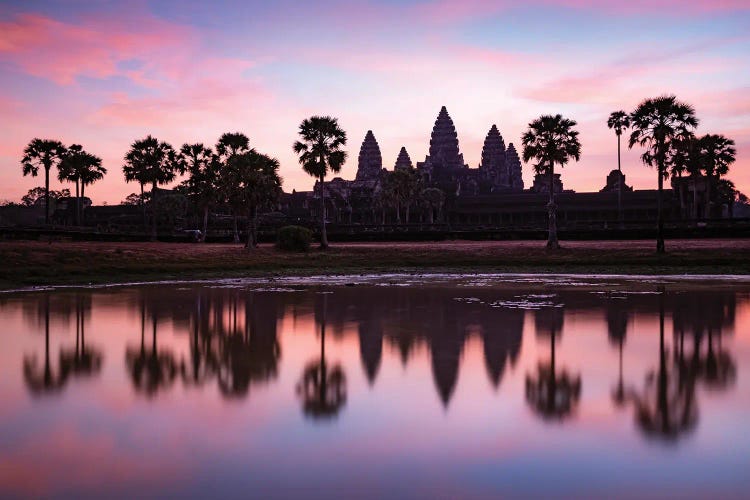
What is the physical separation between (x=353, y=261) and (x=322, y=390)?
3302 cm

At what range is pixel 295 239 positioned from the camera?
4997 cm

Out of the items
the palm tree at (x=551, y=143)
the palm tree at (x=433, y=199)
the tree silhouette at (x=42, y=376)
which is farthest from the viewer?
the palm tree at (x=433, y=199)

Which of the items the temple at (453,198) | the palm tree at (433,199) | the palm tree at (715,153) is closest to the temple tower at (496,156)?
the temple at (453,198)

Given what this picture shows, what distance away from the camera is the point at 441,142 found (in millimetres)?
130750

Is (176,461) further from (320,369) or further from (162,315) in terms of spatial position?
(162,315)

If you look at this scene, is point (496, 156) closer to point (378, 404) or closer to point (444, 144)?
point (444, 144)

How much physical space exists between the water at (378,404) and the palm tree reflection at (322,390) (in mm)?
36

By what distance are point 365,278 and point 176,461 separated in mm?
27036

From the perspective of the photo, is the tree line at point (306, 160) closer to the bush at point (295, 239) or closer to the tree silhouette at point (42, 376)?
the bush at point (295, 239)

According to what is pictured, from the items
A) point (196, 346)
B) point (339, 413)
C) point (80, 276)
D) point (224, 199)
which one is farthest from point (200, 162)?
point (339, 413)

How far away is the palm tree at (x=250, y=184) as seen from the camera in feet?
173

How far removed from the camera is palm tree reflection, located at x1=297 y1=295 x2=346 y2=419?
8.65 m

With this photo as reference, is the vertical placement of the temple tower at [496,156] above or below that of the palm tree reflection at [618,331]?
above

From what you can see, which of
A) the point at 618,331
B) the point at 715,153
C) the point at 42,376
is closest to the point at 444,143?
the point at 715,153
